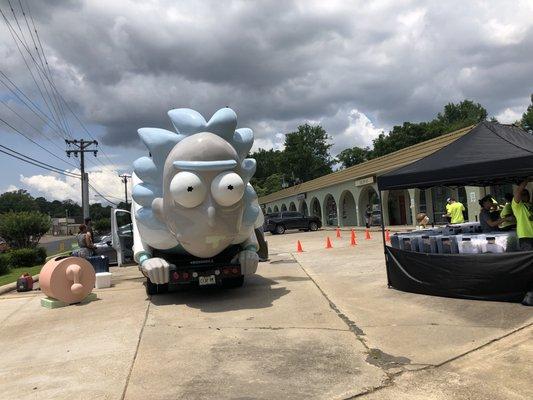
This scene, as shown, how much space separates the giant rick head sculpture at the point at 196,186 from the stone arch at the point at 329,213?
108 ft

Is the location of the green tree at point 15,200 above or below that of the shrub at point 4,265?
above

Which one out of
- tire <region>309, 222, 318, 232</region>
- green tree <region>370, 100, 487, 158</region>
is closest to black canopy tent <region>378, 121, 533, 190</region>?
tire <region>309, 222, 318, 232</region>

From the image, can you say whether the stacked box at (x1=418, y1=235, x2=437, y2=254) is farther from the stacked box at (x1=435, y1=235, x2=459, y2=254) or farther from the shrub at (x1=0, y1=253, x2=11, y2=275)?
the shrub at (x1=0, y1=253, x2=11, y2=275)

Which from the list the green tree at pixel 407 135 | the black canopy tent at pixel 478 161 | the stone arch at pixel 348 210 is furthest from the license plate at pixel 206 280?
the green tree at pixel 407 135

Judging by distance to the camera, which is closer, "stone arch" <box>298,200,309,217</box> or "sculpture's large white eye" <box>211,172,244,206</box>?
"sculpture's large white eye" <box>211,172,244,206</box>

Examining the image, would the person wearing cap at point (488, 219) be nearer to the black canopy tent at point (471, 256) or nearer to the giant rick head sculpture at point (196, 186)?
the black canopy tent at point (471, 256)

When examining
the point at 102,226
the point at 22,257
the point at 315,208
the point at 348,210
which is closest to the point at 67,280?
the point at 22,257

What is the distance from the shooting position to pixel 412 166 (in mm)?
9141

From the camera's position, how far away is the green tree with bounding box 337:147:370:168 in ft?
288

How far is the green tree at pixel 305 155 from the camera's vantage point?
91562 millimetres

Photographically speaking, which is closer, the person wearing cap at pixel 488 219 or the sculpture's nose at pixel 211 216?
the sculpture's nose at pixel 211 216

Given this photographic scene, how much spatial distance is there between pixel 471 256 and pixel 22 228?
21448 mm

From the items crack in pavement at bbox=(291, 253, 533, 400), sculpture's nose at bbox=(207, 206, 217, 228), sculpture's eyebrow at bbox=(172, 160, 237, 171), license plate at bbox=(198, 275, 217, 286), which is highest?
sculpture's eyebrow at bbox=(172, 160, 237, 171)

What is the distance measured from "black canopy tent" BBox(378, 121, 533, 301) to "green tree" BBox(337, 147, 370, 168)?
79.3 m
